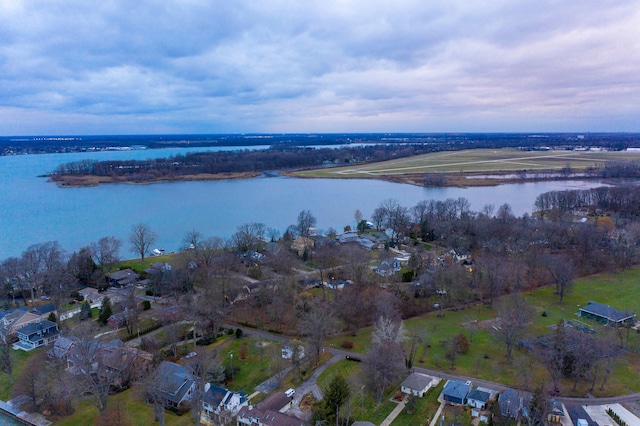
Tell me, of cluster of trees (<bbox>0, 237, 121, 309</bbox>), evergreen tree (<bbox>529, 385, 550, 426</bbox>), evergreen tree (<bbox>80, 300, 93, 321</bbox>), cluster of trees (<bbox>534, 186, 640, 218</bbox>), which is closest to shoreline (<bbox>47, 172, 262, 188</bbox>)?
cluster of trees (<bbox>0, 237, 121, 309</bbox>)

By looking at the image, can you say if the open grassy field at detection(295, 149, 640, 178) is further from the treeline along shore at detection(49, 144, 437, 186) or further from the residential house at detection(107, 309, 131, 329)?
the residential house at detection(107, 309, 131, 329)

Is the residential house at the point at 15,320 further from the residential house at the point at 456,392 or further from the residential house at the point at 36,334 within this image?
the residential house at the point at 456,392

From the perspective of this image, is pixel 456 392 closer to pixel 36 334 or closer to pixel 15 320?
pixel 36 334

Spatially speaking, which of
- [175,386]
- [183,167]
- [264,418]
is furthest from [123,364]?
[183,167]

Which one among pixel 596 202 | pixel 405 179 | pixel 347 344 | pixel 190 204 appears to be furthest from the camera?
pixel 405 179

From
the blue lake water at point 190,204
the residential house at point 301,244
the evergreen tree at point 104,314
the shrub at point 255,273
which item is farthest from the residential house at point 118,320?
the residential house at point 301,244

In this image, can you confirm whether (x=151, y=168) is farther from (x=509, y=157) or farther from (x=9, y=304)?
(x=509, y=157)
